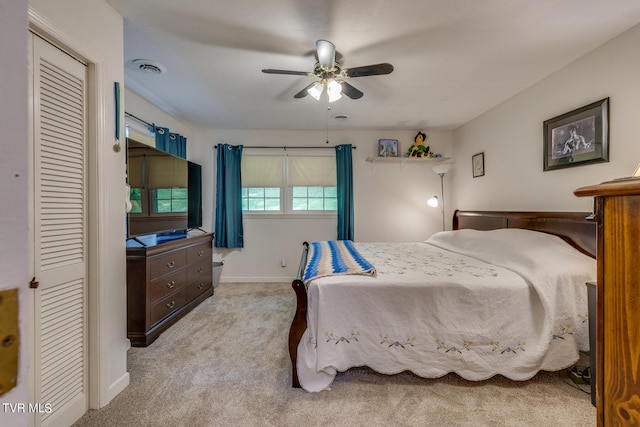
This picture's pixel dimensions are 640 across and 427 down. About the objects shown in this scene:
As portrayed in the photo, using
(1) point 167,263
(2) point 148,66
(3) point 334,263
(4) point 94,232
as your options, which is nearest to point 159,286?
(1) point 167,263

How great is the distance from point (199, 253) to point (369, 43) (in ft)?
9.33

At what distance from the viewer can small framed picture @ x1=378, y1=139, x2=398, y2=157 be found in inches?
165

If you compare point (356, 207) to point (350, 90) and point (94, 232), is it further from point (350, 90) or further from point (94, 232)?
point (94, 232)

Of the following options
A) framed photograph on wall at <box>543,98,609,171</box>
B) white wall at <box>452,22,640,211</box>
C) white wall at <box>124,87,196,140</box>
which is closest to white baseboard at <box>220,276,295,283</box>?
white wall at <box>124,87,196,140</box>

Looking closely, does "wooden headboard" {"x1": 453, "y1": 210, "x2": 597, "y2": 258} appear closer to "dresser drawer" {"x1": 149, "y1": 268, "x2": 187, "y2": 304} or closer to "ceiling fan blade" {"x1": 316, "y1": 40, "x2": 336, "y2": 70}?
"ceiling fan blade" {"x1": 316, "y1": 40, "x2": 336, "y2": 70}

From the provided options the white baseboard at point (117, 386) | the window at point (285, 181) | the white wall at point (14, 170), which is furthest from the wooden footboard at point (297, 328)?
the window at point (285, 181)

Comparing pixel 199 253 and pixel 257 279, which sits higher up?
pixel 199 253

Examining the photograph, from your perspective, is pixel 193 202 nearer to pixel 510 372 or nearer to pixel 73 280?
pixel 73 280

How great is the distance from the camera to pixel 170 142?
11.4ft

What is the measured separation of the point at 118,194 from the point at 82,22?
37.6 inches

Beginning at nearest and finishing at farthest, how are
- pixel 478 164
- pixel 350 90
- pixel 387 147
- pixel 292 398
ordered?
pixel 292 398 → pixel 350 90 → pixel 478 164 → pixel 387 147

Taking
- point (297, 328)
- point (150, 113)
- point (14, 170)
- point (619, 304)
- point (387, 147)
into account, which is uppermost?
point (150, 113)

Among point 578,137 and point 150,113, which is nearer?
point 578,137

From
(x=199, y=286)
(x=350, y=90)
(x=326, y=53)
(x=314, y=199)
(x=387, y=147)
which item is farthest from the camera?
(x=314, y=199)
